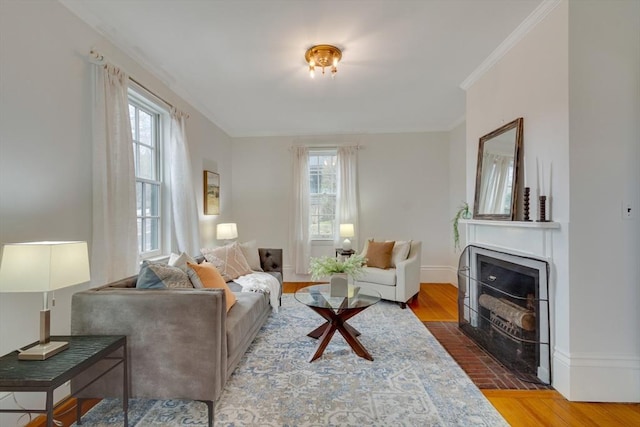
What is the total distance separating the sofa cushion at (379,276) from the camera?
399cm

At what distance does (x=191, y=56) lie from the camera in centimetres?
281

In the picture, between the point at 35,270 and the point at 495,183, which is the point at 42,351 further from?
the point at 495,183

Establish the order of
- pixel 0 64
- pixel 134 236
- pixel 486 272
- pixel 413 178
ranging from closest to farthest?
1. pixel 0 64
2. pixel 134 236
3. pixel 486 272
4. pixel 413 178

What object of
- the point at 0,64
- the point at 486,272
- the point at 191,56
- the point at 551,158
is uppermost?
the point at 191,56

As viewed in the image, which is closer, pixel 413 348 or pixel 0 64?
pixel 0 64

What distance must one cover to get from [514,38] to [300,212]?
376 centimetres

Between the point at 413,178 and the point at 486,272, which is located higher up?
the point at 413,178

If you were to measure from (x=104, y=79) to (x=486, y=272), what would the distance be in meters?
3.76

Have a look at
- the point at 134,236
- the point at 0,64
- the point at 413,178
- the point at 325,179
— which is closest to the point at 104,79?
the point at 0,64

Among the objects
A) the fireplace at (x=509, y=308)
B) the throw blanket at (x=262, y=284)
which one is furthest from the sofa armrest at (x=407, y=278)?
the throw blanket at (x=262, y=284)

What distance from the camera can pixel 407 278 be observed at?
12.9 feet

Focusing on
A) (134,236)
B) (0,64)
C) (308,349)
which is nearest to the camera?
(0,64)

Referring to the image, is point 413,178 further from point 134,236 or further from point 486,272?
point 134,236

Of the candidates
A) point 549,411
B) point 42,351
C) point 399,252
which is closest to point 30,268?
point 42,351
